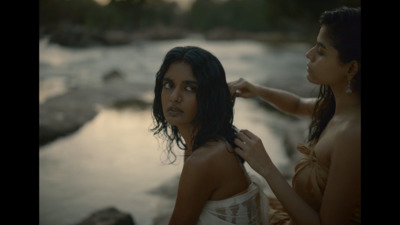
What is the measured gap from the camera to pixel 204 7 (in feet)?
129

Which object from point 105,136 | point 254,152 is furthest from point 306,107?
point 105,136

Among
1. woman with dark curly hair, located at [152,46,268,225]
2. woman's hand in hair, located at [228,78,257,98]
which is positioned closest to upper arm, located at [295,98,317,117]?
woman's hand in hair, located at [228,78,257,98]

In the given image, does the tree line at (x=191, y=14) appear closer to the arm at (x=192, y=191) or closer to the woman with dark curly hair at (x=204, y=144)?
the woman with dark curly hair at (x=204, y=144)

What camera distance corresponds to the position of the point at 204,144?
1.60 m

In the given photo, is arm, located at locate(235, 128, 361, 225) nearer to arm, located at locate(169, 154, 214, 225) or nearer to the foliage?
arm, located at locate(169, 154, 214, 225)

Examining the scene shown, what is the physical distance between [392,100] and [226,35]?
118ft

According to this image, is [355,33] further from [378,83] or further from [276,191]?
[276,191]

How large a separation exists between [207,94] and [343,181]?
0.60 metres

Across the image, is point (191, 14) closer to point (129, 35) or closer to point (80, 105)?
point (129, 35)

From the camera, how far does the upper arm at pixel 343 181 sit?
1368 millimetres

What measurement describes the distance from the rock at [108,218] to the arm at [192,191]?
103cm

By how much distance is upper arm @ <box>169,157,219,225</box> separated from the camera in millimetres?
1524
